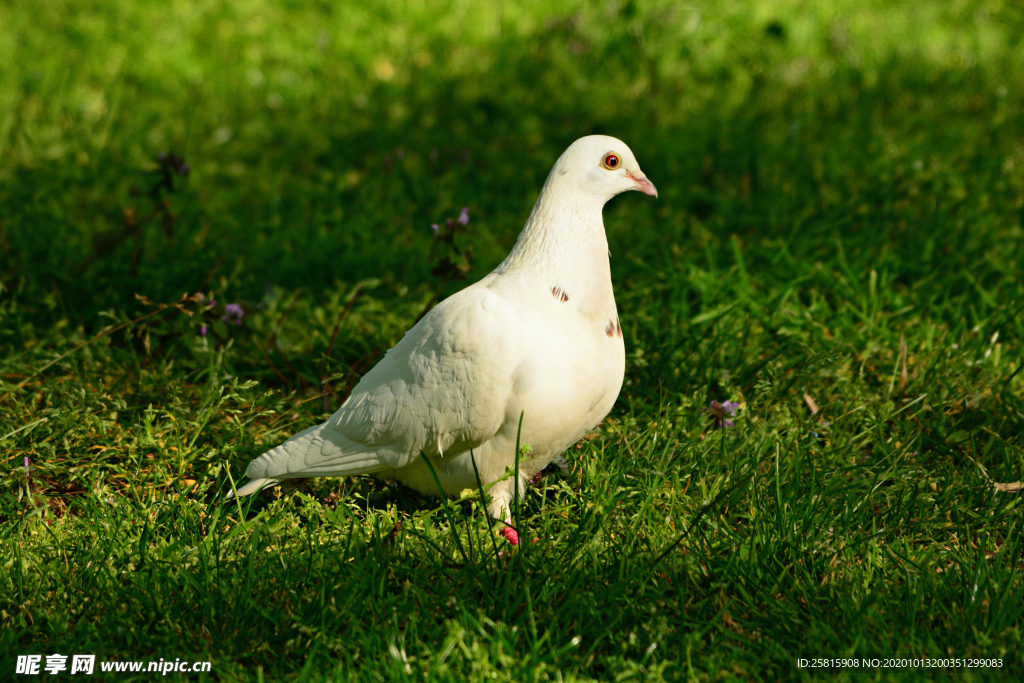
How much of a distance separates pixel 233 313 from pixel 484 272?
3.72 feet

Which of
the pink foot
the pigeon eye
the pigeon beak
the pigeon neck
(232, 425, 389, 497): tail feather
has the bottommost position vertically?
the pink foot

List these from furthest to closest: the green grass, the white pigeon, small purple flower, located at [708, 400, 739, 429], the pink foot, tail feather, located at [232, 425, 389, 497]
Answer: small purple flower, located at [708, 400, 739, 429] < tail feather, located at [232, 425, 389, 497] < the pink foot < the white pigeon < the green grass

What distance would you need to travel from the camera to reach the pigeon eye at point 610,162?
2484 mm

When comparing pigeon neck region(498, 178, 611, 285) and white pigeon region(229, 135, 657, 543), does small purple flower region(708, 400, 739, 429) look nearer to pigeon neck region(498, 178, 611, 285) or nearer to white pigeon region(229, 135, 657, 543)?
white pigeon region(229, 135, 657, 543)

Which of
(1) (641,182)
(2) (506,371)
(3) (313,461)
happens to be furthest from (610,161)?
(3) (313,461)

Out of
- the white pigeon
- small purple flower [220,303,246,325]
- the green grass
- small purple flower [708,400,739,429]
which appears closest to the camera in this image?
the green grass

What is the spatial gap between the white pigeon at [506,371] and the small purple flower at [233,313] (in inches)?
30.8

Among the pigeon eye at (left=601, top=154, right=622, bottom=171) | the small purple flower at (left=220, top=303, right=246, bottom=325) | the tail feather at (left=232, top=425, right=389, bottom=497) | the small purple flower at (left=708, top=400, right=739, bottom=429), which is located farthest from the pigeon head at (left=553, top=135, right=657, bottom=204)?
the small purple flower at (left=220, top=303, right=246, bottom=325)

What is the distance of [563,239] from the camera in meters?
2.38

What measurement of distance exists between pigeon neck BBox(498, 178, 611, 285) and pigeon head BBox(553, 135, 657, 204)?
33 mm

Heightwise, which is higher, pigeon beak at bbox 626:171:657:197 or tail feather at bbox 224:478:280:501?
pigeon beak at bbox 626:171:657:197

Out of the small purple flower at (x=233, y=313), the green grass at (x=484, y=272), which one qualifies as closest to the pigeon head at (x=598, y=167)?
the green grass at (x=484, y=272)

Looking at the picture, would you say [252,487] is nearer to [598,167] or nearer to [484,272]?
[598,167]

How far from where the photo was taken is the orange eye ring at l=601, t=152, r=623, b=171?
2.48 meters
